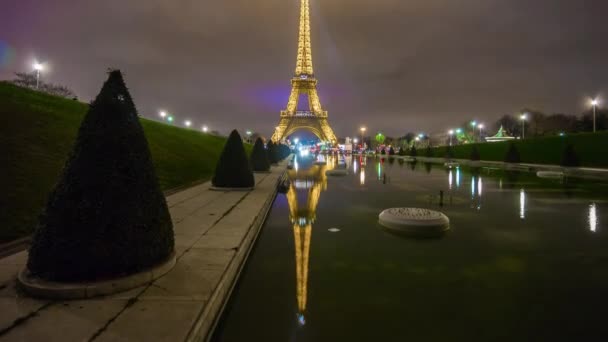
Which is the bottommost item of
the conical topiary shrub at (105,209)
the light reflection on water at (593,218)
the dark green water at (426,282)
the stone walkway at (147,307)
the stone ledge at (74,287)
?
the dark green water at (426,282)

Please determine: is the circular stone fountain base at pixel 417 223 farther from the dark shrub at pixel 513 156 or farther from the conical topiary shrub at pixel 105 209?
the dark shrub at pixel 513 156

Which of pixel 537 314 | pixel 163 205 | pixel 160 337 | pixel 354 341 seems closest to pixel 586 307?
pixel 537 314

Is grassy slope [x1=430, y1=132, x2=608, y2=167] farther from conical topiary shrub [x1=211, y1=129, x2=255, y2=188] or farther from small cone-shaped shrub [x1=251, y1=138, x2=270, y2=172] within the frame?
conical topiary shrub [x1=211, y1=129, x2=255, y2=188]

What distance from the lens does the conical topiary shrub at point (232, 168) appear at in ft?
48.9

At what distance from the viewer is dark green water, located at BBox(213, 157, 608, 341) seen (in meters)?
4.23

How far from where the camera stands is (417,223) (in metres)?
8.77

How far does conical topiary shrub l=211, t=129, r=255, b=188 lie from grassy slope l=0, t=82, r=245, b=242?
2.76m

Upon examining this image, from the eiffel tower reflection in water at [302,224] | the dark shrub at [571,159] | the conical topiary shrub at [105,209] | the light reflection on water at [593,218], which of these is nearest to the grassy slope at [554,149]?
the dark shrub at [571,159]

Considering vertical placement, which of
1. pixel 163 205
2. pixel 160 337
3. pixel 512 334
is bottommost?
pixel 512 334

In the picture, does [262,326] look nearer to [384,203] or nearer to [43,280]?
[43,280]

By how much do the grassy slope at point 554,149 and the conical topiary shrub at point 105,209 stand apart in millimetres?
37624

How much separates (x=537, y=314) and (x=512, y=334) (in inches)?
29.5

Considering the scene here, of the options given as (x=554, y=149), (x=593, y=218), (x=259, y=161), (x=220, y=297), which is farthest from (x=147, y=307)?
(x=554, y=149)

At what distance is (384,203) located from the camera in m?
13.2
